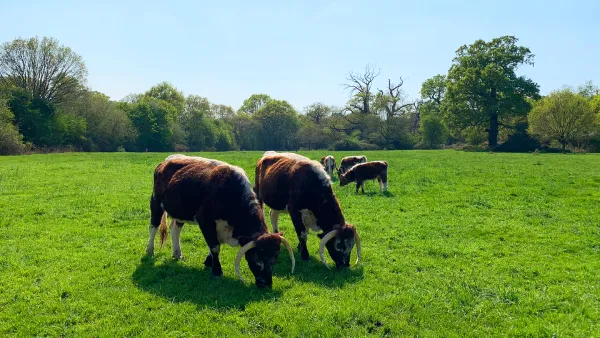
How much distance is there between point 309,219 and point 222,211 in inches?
89.6

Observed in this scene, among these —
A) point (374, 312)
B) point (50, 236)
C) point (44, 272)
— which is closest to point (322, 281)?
point (374, 312)

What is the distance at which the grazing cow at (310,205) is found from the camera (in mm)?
8305

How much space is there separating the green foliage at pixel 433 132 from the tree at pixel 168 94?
55.2 meters

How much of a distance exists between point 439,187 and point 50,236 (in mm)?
16539

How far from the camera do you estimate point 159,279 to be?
7.61 meters

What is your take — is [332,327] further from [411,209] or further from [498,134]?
[498,134]

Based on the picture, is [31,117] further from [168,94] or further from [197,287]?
[197,287]

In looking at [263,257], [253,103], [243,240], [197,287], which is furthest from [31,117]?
[253,103]

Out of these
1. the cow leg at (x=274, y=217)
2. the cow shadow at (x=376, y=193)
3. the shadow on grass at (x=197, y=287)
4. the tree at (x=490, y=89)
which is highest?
the tree at (x=490, y=89)

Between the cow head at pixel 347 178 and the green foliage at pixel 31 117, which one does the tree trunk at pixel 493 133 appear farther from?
the green foliage at pixel 31 117

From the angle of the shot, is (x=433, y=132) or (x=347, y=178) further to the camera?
(x=433, y=132)

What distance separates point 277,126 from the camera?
89.1 m

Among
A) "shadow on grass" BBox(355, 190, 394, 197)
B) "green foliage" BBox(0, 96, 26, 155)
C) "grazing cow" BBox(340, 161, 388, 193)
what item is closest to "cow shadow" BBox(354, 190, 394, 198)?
"shadow on grass" BBox(355, 190, 394, 197)

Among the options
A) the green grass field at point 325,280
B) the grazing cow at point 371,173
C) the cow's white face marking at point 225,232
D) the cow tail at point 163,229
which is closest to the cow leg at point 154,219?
the cow tail at point 163,229
